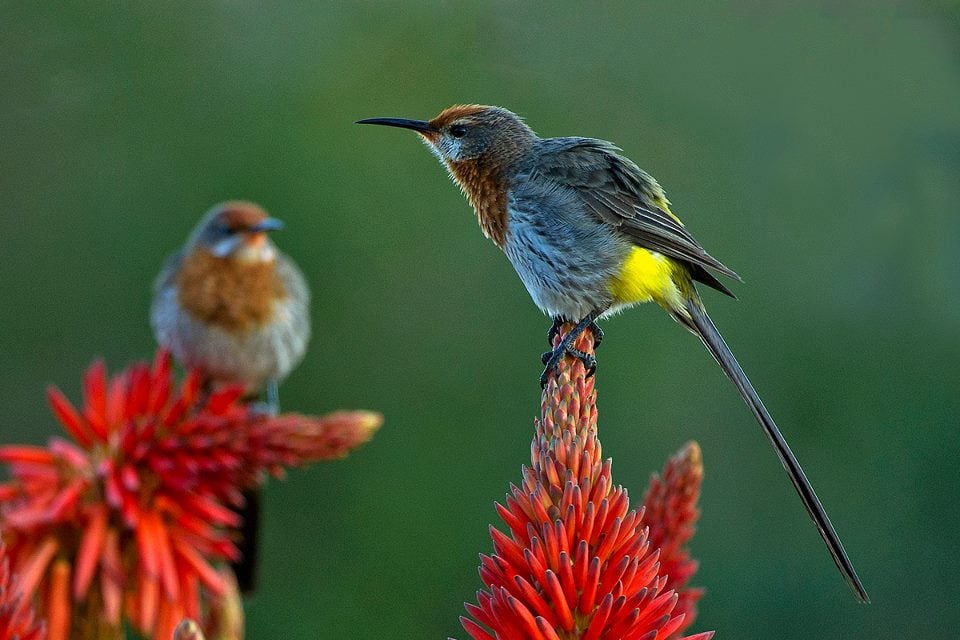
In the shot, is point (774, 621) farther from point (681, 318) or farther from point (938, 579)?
point (681, 318)

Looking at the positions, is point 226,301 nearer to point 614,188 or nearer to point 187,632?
point 614,188

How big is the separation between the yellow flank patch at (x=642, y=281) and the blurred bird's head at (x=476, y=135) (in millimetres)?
644

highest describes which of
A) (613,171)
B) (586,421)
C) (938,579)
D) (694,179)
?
(694,179)

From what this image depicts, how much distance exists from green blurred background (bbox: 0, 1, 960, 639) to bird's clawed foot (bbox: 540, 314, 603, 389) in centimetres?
531

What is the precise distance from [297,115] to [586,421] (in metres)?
10.3

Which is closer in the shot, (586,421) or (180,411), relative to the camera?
(586,421)

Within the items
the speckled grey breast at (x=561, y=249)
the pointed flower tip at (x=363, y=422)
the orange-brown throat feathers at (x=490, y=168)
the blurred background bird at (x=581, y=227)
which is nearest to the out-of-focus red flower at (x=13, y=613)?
the pointed flower tip at (x=363, y=422)

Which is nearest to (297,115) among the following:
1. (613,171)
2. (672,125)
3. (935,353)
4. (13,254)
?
(13,254)

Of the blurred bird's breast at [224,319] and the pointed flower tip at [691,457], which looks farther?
the blurred bird's breast at [224,319]

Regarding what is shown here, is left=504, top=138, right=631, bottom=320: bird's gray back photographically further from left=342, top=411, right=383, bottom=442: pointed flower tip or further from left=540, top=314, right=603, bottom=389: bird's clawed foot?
left=342, top=411, right=383, bottom=442: pointed flower tip

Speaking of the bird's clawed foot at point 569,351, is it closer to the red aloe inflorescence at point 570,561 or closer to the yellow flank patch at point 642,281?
the yellow flank patch at point 642,281

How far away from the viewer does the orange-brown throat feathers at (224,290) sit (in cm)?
613

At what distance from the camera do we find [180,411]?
308 cm

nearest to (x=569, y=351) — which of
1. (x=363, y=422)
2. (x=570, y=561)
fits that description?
(x=363, y=422)
